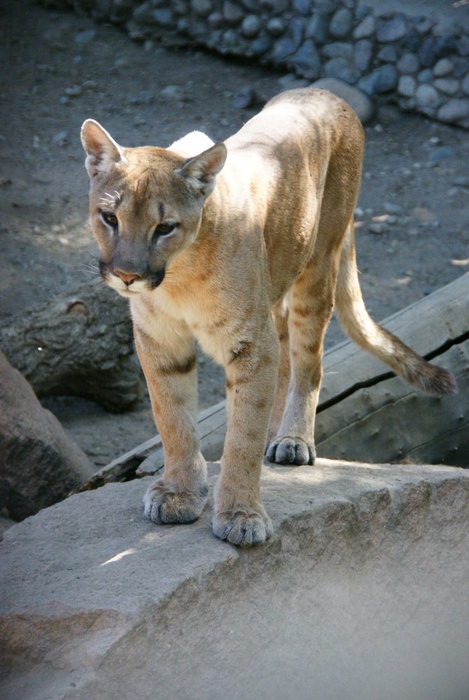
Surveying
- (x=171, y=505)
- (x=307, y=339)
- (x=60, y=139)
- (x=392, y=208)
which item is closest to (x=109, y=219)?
(x=171, y=505)

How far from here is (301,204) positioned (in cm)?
469

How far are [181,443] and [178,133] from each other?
5835 millimetres

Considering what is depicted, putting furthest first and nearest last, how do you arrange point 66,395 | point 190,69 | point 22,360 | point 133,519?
point 190,69, point 66,395, point 22,360, point 133,519

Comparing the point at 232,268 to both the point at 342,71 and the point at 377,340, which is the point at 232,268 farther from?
the point at 342,71

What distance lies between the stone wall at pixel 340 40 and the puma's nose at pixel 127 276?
6710 millimetres

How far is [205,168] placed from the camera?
3.80m

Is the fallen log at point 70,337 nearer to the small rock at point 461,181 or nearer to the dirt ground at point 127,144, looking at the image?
the dirt ground at point 127,144

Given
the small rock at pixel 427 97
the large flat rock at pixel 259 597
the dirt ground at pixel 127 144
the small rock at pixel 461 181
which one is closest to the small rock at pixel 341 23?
the dirt ground at pixel 127 144

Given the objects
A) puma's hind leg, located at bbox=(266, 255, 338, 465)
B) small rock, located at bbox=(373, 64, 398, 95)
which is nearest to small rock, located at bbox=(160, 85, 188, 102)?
small rock, located at bbox=(373, 64, 398, 95)

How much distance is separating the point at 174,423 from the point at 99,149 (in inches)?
44.9

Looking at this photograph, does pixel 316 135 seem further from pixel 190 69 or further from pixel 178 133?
pixel 190 69

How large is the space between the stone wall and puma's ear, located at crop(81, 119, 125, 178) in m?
6.40

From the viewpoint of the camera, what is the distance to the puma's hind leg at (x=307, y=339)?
16.6 feet

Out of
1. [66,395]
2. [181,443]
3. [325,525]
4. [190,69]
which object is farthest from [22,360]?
[190,69]
